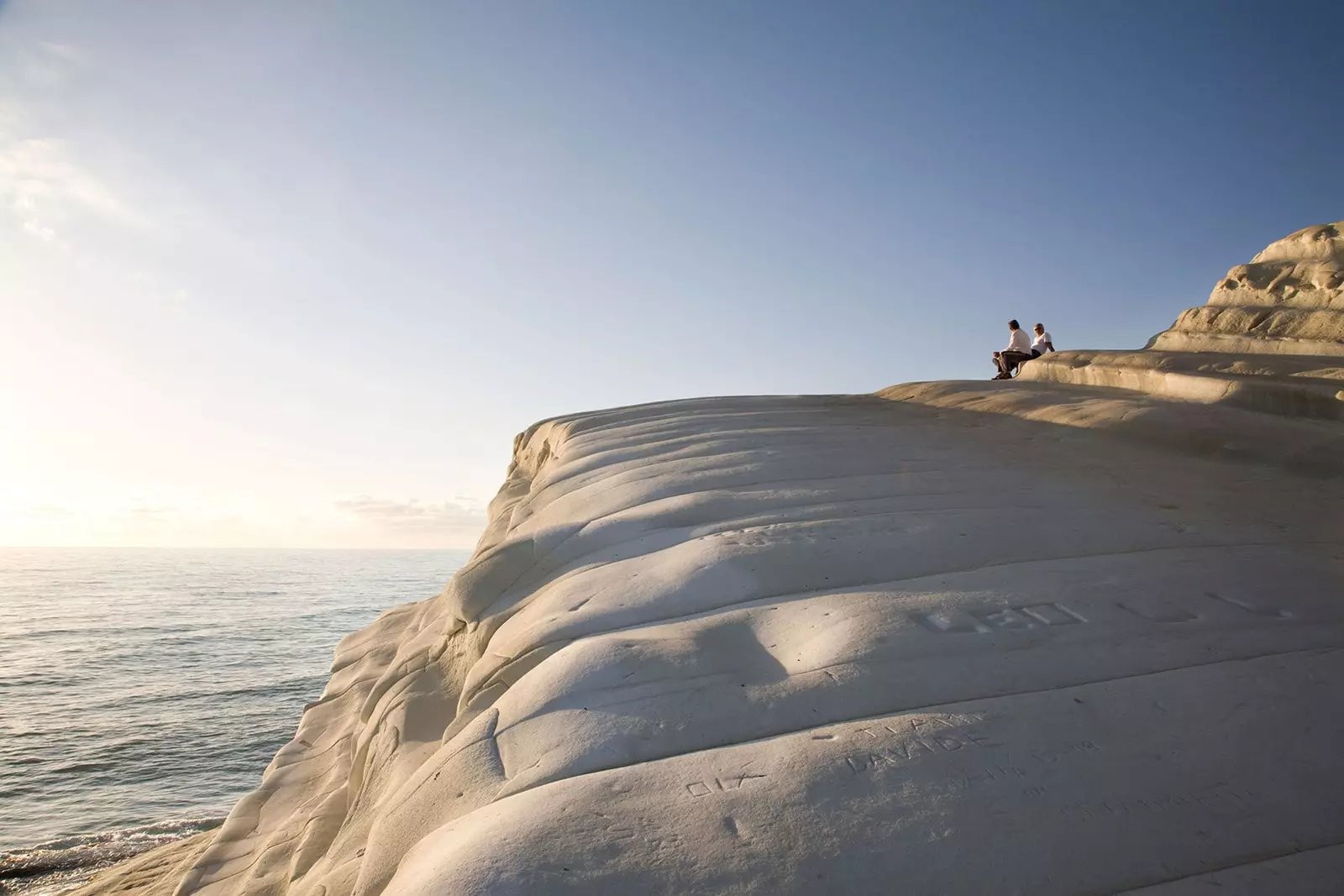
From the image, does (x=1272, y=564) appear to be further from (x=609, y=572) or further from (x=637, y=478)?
(x=637, y=478)

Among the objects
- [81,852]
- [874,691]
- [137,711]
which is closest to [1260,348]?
[874,691]

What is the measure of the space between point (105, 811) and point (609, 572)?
6868mm

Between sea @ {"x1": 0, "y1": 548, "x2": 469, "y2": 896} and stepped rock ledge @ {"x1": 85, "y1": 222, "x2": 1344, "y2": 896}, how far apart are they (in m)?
3.24

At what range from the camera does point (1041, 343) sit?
8258mm

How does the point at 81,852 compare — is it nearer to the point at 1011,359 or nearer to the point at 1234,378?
the point at 1234,378

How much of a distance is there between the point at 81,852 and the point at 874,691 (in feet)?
21.7

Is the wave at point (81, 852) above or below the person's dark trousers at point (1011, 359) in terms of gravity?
below

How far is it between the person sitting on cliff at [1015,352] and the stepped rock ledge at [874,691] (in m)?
4.56

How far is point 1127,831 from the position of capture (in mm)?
1200

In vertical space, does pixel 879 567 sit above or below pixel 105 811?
above

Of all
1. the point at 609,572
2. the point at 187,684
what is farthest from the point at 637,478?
the point at 187,684

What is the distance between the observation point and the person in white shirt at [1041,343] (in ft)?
26.9

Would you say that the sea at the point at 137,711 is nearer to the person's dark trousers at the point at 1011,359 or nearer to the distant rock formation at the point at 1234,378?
the distant rock formation at the point at 1234,378

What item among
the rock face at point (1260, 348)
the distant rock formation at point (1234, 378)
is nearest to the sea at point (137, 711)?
the distant rock formation at point (1234, 378)
